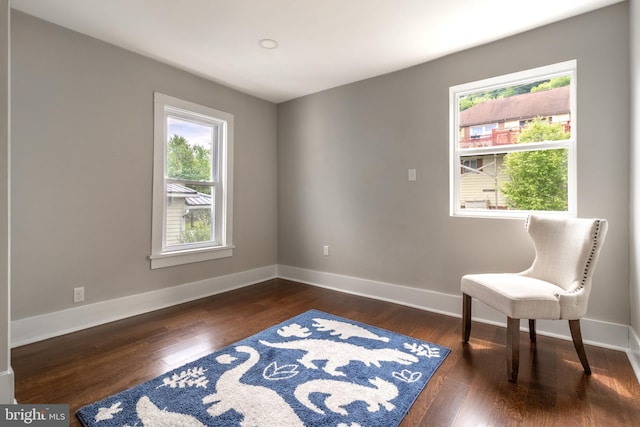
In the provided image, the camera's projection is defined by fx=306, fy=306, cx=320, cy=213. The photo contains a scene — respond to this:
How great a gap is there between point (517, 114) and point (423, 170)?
88 centimetres

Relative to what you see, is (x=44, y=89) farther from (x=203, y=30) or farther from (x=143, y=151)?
(x=203, y=30)

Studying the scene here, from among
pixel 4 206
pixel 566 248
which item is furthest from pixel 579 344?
pixel 4 206

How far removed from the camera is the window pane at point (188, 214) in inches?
124

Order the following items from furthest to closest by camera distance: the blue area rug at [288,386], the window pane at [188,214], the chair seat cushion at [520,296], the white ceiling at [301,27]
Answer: the window pane at [188,214]
the white ceiling at [301,27]
the chair seat cushion at [520,296]
the blue area rug at [288,386]

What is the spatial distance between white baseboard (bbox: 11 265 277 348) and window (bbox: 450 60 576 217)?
2.64 metres

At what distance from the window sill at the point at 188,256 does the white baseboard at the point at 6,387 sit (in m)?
1.52

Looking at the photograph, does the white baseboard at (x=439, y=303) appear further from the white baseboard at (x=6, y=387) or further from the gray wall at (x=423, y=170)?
the white baseboard at (x=6, y=387)

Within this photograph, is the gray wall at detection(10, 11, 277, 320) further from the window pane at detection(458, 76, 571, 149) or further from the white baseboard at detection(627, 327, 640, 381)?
the white baseboard at detection(627, 327, 640, 381)

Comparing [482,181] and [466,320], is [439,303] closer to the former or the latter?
[466,320]

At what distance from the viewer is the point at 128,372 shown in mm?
1822

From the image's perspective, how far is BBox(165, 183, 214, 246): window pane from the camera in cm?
315

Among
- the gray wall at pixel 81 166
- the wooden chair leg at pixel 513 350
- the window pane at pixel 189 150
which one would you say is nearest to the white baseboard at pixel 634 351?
the wooden chair leg at pixel 513 350

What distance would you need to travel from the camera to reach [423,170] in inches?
118

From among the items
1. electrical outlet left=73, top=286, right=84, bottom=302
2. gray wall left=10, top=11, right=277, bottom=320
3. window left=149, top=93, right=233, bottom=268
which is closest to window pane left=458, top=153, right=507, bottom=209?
window left=149, top=93, right=233, bottom=268
